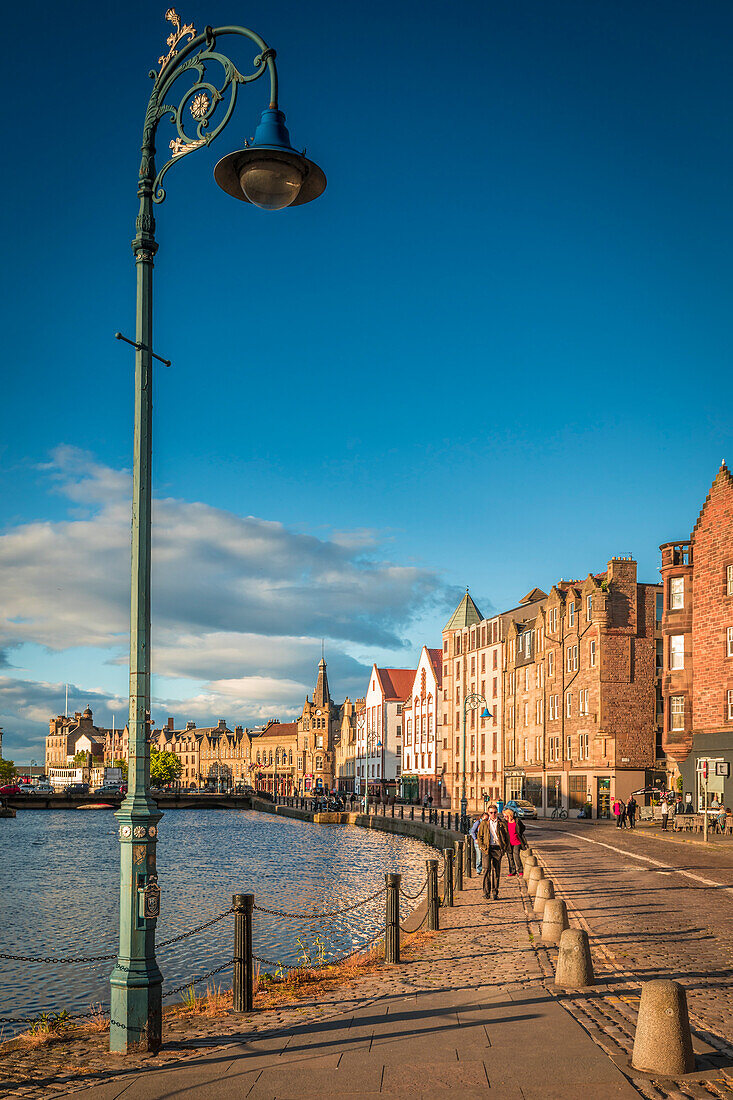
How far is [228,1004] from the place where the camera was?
451 inches

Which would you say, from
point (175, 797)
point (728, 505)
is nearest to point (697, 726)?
point (728, 505)

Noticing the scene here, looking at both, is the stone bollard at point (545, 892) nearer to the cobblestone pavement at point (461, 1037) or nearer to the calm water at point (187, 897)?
the cobblestone pavement at point (461, 1037)

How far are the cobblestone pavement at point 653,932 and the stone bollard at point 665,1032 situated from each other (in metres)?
0.16

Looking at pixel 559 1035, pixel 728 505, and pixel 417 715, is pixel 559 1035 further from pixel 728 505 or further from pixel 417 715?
pixel 417 715

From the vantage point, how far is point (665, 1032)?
297 inches

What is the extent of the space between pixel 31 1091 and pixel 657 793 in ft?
183

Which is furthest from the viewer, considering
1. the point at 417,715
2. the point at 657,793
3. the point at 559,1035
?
the point at 417,715

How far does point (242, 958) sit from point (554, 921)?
4890 millimetres

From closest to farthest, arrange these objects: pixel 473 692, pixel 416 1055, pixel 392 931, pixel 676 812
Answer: pixel 416 1055 → pixel 392 931 → pixel 676 812 → pixel 473 692

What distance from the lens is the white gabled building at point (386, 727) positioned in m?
125

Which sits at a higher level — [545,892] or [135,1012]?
[135,1012]

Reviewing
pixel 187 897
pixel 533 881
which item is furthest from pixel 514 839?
pixel 187 897

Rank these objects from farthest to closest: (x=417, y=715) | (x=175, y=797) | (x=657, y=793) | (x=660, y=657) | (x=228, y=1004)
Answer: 1. (x=175, y=797)
2. (x=417, y=715)
3. (x=660, y=657)
4. (x=657, y=793)
5. (x=228, y=1004)

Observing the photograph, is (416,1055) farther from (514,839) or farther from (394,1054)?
(514,839)
